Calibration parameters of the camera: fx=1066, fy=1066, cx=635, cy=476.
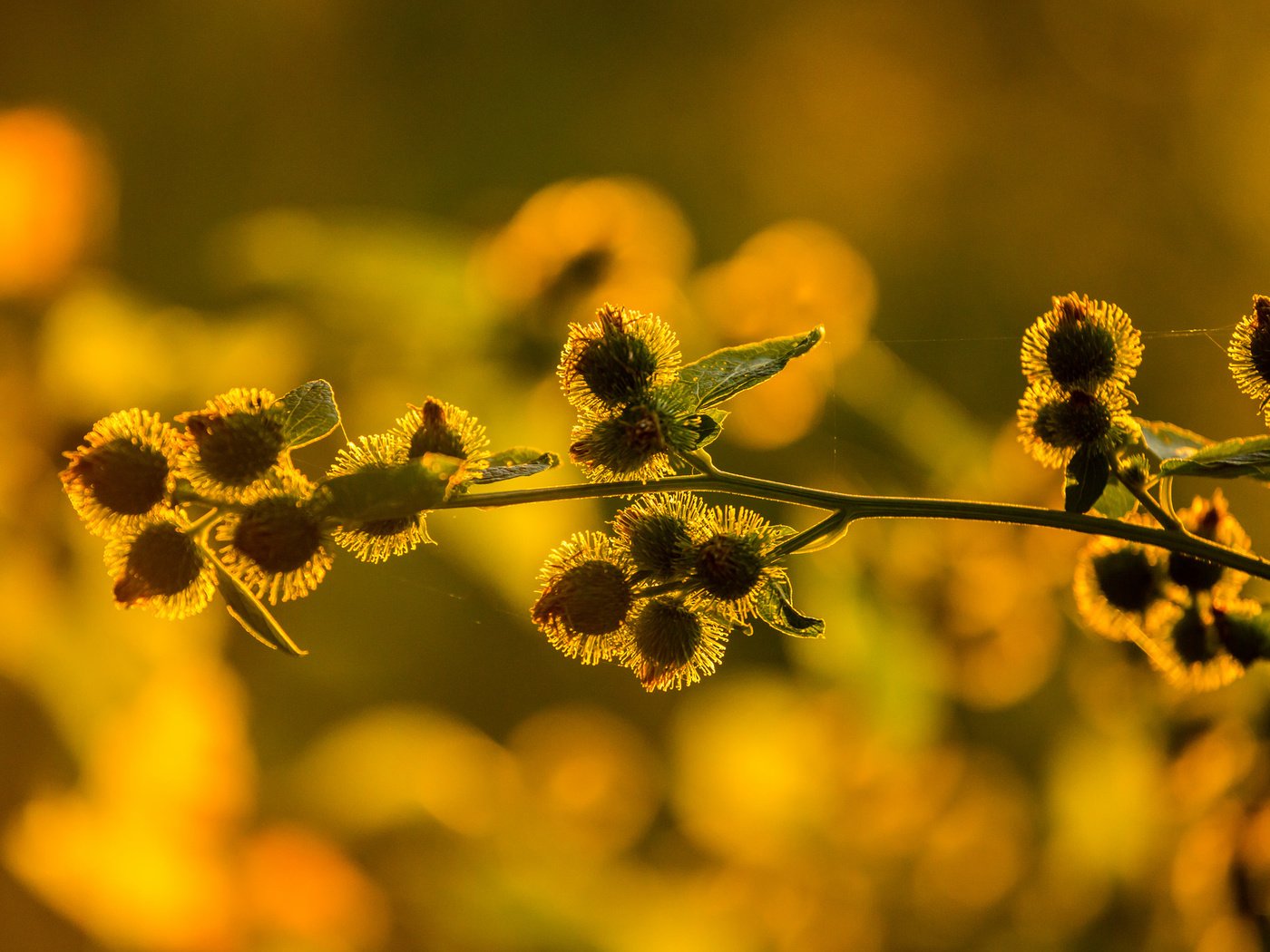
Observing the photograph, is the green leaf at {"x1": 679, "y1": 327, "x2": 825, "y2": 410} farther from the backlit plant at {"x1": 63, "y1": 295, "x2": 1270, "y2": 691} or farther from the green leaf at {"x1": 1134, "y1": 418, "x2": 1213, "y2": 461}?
the green leaf at {"x1": 1134, "y1": 418, "x2": 1213, "y2": 461}

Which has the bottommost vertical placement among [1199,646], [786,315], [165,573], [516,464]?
[165,573]

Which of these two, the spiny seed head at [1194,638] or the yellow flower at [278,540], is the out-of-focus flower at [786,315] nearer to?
the spiny seed head at [1194,638]

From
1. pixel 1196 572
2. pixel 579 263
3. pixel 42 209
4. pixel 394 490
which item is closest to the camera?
pixel 394 490

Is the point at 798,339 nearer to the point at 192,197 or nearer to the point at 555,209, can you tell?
the point at 555,209

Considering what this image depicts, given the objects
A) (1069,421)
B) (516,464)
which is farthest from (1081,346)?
(516,464)

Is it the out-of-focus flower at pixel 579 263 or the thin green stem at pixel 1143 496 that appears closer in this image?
the thin green stem at pixel 1143 496

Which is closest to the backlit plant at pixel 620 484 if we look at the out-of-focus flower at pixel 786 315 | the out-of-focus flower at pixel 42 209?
the out-of-focus flower at pixel 786 315

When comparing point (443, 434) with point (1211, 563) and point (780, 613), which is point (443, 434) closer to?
point (780, 613)
